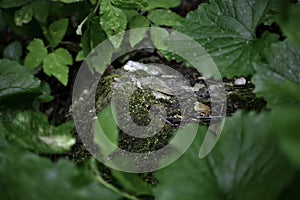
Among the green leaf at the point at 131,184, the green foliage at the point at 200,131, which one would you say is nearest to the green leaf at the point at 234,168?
the green foliage at the point at 200,131

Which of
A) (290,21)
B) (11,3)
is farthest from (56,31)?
(290,21)

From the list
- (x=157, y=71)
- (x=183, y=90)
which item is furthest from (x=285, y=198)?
(x=157, y=71)

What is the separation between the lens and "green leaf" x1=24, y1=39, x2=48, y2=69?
205cm

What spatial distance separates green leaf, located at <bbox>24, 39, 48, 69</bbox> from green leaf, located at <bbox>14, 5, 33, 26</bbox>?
163 millimetres

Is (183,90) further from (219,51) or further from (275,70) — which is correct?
(275,70)

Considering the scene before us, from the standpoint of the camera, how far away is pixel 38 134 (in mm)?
1184

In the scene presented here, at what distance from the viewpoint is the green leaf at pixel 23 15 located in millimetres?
2141

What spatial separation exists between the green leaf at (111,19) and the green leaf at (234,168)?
2.66 ft

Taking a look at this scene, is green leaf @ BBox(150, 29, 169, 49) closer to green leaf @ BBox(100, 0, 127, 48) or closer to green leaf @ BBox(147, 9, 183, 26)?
green leaf @ BBox(147, 9, 183, 26)

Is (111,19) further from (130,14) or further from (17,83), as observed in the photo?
(17,83)

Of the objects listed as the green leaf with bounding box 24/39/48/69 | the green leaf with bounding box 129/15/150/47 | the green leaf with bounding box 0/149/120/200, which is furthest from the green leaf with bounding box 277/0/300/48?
the green leaf with bounding box 24/39/48/69

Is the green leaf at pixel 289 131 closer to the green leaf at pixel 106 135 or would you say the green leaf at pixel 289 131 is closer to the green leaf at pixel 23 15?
the green leaf at pixel 106 135

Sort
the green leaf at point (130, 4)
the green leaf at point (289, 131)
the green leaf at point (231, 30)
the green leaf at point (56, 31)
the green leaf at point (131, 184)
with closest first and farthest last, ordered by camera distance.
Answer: the green leaf at point (289, 131)
the green leaf at point (131, 184)
the green leaf at point (231, 30)
the green leaf at point (130, 4)
the green leaf at point (56, 31)

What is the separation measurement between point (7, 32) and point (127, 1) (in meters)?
1.33
